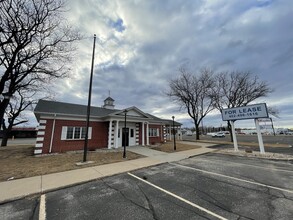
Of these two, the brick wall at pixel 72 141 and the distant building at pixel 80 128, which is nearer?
the distant building at pixel 80 128

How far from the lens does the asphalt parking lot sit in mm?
3590

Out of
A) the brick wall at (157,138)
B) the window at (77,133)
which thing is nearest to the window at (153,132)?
the brick wall at (157,138)

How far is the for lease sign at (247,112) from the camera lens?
1290 cm

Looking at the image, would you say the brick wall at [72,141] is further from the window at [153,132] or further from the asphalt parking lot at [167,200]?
the asphalt parking lot at [167,200]

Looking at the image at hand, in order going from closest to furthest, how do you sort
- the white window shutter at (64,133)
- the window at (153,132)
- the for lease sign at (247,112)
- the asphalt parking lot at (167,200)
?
the asphalt parking lot at (167,200) → the for lease sign at (247,112) → the white window shutter at (64,133) → the window at (153,132)

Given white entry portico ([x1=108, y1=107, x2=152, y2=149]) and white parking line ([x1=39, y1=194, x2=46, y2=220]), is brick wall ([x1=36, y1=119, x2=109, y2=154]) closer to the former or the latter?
white entry portico ([x1=108, y1=107, x2=152, y2=149])

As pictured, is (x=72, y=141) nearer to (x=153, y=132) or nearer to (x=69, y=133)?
(x=69, y=133)

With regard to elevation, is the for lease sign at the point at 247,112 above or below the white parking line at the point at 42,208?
above

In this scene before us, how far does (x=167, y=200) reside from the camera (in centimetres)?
432

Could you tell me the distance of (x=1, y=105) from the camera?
1181 centimetres

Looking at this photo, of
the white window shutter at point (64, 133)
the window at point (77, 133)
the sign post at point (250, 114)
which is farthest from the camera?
the window at point (77, 133)

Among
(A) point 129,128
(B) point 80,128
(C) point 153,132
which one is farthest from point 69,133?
(C) point 153,132

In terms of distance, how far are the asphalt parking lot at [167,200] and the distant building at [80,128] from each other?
569cm

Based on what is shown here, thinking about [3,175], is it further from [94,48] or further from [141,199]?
[94,48]
